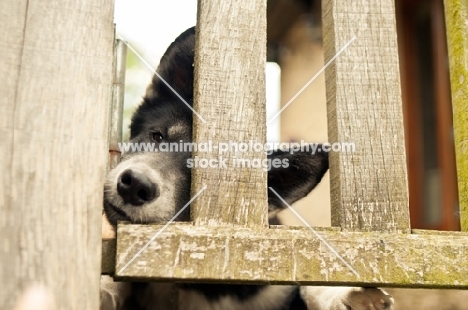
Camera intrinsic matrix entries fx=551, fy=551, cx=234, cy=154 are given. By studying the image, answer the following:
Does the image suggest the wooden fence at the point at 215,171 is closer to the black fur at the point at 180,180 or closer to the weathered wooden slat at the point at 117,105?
the black fur at the point at 180,180

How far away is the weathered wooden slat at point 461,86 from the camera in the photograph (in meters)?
2.08

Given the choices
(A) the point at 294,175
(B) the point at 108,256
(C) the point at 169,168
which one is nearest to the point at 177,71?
(C) the point at 169,168

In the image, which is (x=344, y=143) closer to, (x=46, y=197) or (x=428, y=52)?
(x=46, y=197)

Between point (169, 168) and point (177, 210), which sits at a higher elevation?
point (169, 168)

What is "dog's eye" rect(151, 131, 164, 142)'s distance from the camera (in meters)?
3.08

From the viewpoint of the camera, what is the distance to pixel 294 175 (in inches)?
94.7

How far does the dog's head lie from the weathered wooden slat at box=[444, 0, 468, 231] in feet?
1.70

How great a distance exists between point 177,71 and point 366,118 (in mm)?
1511

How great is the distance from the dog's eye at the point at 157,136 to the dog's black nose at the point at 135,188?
72 cm

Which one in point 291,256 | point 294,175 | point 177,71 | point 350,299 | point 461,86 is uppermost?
point 177,71

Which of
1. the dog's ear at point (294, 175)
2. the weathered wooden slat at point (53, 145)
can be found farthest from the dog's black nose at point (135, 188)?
the weathered wooden slat at point (53, 145)

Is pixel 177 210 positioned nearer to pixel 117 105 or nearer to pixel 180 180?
pixel 180 180

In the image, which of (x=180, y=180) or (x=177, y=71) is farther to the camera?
(x=177, y=71)

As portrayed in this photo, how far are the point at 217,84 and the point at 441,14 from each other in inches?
136
